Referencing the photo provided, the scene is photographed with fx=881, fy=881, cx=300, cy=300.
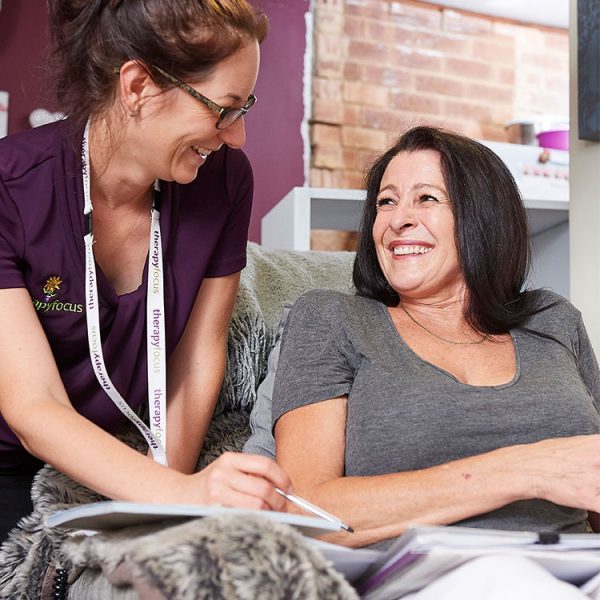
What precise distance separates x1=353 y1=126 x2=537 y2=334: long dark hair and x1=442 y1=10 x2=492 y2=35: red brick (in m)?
3.01

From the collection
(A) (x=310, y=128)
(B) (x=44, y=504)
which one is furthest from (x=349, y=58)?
(B) (x=44, y=504)

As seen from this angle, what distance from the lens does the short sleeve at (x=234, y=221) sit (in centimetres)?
142

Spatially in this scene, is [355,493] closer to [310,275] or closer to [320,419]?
[320,419]

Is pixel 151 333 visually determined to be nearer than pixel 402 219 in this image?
Yes

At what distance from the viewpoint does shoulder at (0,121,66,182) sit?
1.21 meters

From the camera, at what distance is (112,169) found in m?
1.27

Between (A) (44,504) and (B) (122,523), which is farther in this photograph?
(A) (44,504)

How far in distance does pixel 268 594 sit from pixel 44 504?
0.57 meters

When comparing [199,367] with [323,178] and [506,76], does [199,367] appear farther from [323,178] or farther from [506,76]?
[506,76]

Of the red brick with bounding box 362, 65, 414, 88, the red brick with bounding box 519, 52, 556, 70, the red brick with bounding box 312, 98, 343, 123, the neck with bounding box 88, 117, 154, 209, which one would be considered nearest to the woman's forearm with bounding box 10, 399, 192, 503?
the neck with bounding box 88, 117, 154, 209

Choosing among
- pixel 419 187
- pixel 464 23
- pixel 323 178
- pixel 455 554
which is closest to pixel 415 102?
pixel 464 23

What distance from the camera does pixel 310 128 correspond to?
3.97 m

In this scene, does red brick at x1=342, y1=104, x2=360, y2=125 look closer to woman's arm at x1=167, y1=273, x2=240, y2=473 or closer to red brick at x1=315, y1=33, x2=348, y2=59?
red brick at x1=315, y1=33, x2=348, y2=59

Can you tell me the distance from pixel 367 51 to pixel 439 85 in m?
0.40
